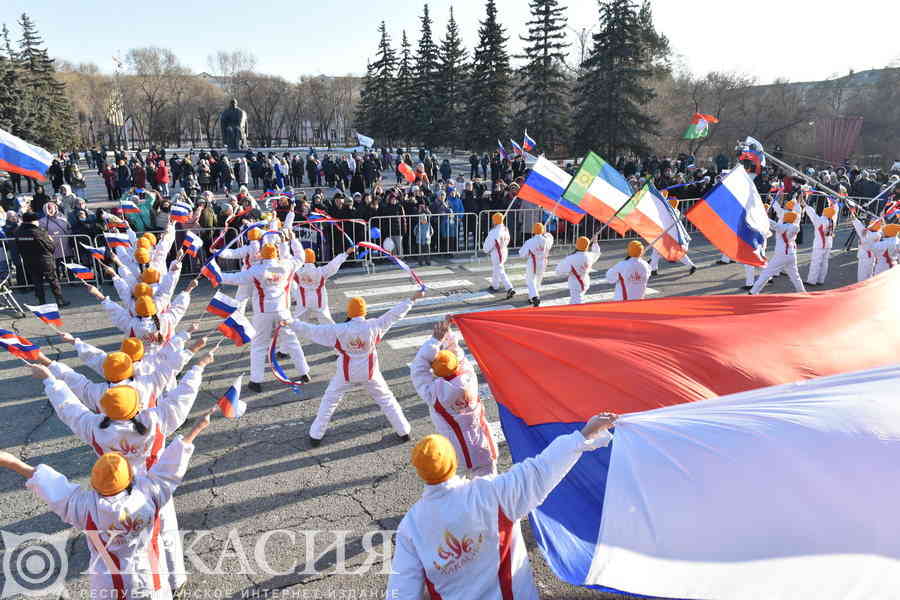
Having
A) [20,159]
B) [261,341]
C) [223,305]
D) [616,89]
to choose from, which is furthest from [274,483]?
[616,89]

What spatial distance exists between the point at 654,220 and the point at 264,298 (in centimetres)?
632

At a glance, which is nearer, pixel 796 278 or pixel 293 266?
pixel 293 266

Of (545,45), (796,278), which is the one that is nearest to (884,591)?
(796,278)

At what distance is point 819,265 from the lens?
14.3m

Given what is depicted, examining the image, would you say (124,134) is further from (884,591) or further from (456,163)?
(884,591)

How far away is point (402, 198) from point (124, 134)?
6327 cm

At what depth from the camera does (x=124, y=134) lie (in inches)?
2638

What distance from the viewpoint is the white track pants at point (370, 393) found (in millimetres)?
6688

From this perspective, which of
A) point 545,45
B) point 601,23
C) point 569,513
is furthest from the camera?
point 545,45

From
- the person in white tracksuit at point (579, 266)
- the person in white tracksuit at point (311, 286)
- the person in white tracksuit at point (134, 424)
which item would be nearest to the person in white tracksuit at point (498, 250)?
the person in white tracksuit at point (579, 266)

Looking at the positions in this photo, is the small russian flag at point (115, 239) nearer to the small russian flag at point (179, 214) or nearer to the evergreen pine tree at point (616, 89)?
the small russian flag at point (179, 214)

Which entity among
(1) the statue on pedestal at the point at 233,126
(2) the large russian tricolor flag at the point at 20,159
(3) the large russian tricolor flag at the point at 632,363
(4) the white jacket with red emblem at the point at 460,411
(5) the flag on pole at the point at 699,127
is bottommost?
(4) the white jacket with red emblem at the point at 460,411

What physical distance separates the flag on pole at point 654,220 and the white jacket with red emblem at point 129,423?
7315 millimetres

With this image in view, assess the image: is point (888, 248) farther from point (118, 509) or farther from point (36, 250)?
point (36, 250)
